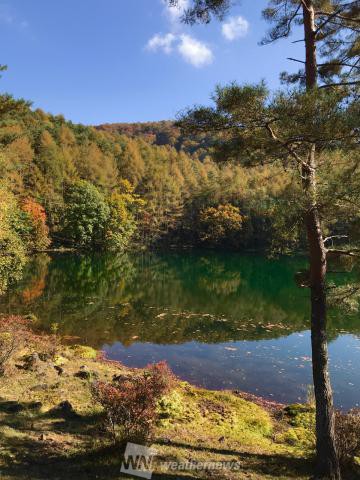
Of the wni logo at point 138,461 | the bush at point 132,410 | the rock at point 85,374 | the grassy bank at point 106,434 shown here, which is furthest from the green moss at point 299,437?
the rock at point 85,374

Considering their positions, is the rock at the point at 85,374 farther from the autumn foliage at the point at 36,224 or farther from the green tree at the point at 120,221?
the green tree at the point at 120,221

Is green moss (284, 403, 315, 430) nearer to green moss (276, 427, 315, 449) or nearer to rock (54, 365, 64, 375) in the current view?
green moss (276, 427, 315, 449)

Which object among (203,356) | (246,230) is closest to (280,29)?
(203,356)

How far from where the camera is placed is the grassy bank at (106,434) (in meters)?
5.87

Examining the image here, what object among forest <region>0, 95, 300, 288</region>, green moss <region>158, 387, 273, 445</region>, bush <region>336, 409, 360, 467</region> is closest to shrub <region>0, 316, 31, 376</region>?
green moss <region>158, 387, 273, 445</region>

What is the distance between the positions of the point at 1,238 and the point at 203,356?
9570 millimetres

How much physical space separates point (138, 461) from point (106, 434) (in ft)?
4.91

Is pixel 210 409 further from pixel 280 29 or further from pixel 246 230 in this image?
pixel 246 230

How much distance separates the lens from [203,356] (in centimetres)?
1513

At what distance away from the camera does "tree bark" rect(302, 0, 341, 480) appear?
20.5 feet

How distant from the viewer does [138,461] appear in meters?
5.89

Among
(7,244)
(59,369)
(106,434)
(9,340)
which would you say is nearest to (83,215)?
(7,244)

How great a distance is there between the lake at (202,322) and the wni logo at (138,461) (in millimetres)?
4308

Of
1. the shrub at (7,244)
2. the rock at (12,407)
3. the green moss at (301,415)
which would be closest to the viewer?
the rock at (12,407)
